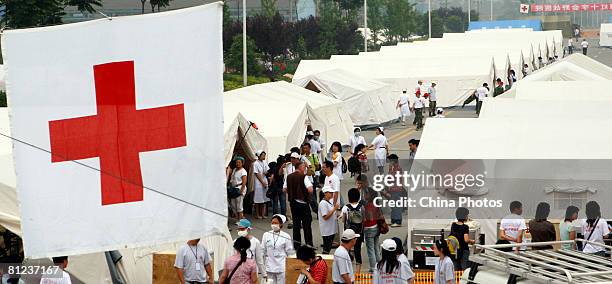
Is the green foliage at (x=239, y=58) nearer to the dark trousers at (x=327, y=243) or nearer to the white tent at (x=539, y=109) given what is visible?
the white tent at (x=539, y=109)

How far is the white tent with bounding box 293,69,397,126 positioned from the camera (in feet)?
120

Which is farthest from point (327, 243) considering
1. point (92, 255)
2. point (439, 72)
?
point (439, 72)

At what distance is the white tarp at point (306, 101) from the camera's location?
28.1 metres

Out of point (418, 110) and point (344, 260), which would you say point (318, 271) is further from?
point (418, 110)

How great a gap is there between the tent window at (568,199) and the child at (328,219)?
9.74ft

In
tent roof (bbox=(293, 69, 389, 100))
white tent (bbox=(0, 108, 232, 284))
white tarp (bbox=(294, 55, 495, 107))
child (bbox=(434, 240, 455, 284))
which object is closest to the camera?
child (bbox=(434, 240, 455, 284))

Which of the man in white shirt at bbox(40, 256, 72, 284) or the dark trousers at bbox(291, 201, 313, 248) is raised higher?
the man in white shirt at bbox(40, 256, 72, 284)

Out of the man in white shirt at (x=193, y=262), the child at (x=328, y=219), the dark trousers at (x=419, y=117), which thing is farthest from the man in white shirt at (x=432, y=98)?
the man in white shirt at (x=193, y=262)

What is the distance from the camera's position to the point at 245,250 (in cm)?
1198

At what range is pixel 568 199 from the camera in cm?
1658

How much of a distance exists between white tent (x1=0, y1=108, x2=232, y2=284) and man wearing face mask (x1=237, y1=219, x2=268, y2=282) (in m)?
0.53

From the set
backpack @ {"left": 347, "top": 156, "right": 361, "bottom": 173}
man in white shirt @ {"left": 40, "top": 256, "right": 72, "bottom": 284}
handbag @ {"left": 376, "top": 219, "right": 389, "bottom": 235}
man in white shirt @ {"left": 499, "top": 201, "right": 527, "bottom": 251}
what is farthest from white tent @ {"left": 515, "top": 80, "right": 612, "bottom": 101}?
man in white shirt @ {"left": 40, "top": 256, "right": 72, "bottom": 284}

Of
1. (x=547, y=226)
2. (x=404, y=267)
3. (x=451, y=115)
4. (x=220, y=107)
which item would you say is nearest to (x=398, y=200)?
(x=547, y=226)

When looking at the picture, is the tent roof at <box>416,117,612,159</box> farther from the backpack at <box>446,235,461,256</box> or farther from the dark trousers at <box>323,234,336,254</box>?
the backpack at <box>446,235,461,256</box>
